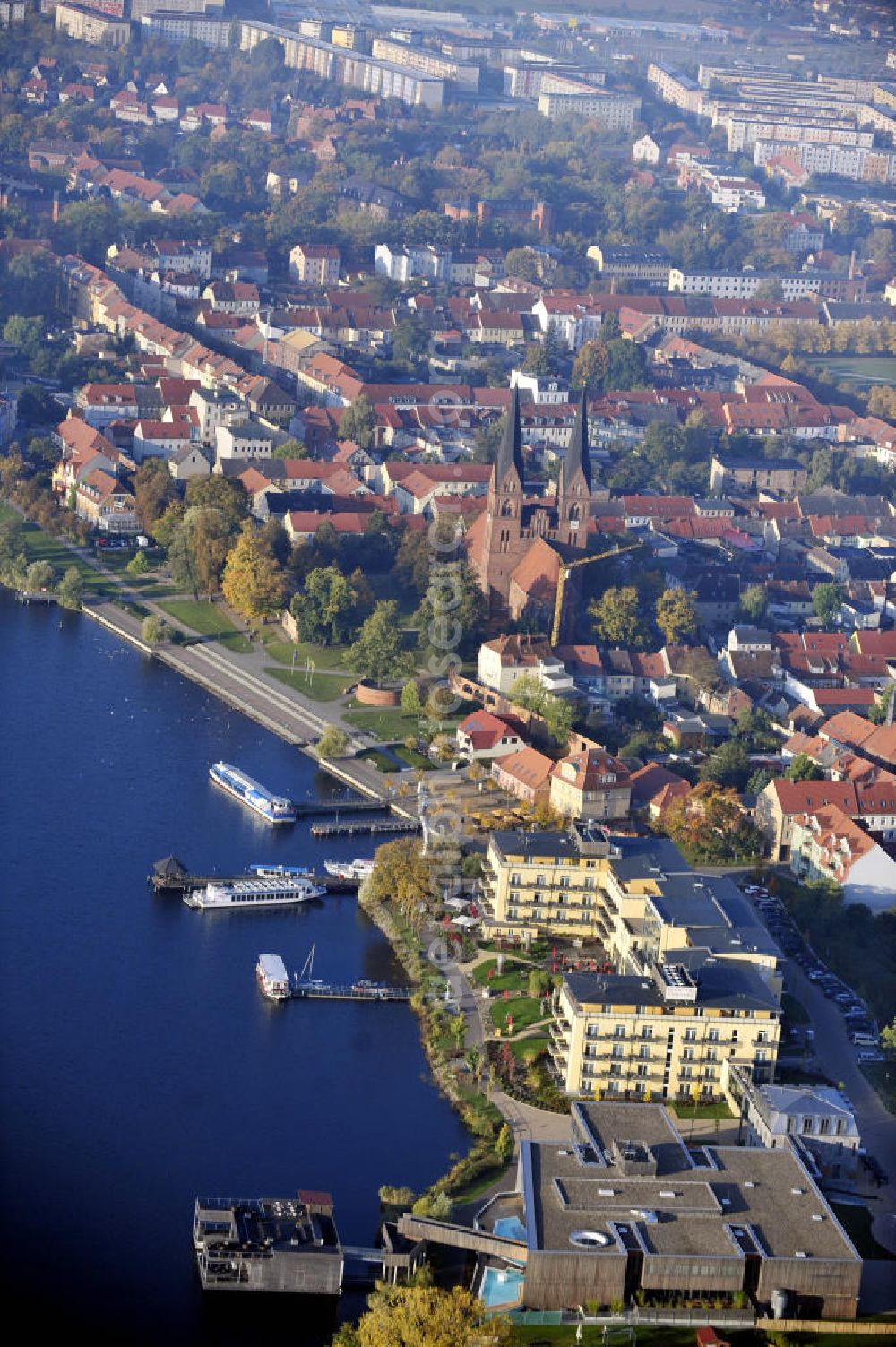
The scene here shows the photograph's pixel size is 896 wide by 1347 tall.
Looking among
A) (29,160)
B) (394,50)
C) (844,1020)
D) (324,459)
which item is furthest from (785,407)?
(394,50)

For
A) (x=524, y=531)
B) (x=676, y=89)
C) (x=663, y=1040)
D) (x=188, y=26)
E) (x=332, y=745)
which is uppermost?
(x=188, y=26)

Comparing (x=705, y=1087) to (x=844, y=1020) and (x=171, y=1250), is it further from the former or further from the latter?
(x=171, y=1250)

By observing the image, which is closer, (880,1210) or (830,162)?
(880,1210)

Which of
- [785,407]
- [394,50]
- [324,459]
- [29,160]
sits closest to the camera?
[324,459]

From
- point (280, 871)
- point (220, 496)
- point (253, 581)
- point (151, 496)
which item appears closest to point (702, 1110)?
point (280, 871)

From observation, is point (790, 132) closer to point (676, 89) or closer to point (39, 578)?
point (676, 89)

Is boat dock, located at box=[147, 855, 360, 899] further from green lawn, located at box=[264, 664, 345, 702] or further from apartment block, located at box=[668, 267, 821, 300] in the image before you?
apartment block, located at box=[668, 267, 821, 300]

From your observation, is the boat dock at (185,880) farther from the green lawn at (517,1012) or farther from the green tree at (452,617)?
the green tree at (452,617)

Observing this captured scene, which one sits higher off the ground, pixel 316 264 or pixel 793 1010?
pixel 316 264
